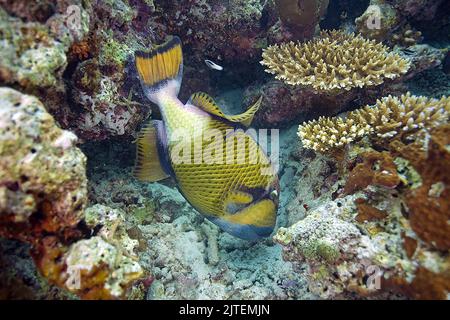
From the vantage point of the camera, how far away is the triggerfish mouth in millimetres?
2826

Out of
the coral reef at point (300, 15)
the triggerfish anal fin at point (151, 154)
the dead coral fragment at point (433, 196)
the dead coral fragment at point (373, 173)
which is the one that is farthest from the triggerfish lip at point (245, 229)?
the coral reef at point (300, 15)

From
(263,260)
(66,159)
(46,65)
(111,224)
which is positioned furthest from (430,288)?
(46,65)

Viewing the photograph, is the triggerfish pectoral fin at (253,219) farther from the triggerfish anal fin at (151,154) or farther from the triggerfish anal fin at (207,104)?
the triggerfish anal fin at (207,104)

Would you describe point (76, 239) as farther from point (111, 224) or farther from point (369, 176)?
point (369, 176)

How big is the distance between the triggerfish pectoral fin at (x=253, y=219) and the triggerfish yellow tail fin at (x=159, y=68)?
1263mm

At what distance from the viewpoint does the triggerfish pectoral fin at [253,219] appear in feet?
9.35

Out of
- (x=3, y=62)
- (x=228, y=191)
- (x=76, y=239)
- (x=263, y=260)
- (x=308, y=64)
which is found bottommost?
(x=263, y=260)

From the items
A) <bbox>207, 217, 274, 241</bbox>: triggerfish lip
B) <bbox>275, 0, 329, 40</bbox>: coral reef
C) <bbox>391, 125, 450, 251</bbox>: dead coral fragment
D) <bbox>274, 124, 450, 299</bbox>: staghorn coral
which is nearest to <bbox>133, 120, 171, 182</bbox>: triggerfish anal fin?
<bbox>207, 217, 274, 241</bbox>: triggerfish lip

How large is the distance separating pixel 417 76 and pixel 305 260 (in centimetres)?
304

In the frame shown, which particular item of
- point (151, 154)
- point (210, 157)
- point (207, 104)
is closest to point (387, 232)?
point (210, 157)

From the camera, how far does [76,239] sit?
217 cm

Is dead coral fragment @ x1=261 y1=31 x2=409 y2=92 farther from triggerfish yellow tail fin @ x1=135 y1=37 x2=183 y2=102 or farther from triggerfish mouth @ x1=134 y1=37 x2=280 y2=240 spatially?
triggerfish yellow tail fin @ x1=135 y1=37 x2=183 y2=102

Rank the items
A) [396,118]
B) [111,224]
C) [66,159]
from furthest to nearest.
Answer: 1. [396,118]
2. [111,224]
3. [66,159]
